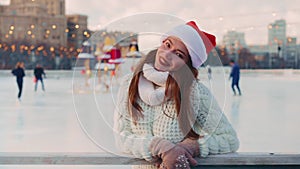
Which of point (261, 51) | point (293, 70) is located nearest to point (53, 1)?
point (261, 51)

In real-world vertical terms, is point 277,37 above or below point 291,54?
above

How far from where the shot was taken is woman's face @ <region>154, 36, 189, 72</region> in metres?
0.76

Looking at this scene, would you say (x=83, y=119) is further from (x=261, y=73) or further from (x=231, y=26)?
(x=261, y=73)

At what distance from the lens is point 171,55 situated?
0.76m

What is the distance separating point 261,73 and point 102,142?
60.2 ft

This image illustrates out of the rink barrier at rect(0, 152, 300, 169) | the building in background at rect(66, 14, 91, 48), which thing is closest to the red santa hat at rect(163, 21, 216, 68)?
the rink barrier at rect(0, 152, 300, 169)

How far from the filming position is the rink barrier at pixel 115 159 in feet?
3.03

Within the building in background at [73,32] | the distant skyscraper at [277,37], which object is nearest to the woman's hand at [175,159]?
the distant skyscraper at [277,37]

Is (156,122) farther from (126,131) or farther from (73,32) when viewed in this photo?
(73,32)

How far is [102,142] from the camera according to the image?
83 centimetres

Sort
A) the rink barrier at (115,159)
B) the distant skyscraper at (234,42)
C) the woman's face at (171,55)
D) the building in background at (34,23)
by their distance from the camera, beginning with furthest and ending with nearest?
the building in background at (34,23), the distant skyscraper at (234,42), the rink barrier at (115,159), the woman's face at (171,55)

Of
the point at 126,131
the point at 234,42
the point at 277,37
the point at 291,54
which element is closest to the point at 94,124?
the point at 126,131

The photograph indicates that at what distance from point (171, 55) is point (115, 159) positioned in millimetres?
280

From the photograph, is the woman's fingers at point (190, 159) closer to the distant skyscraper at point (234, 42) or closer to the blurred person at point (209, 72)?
the blurred person at point (209, 72)
